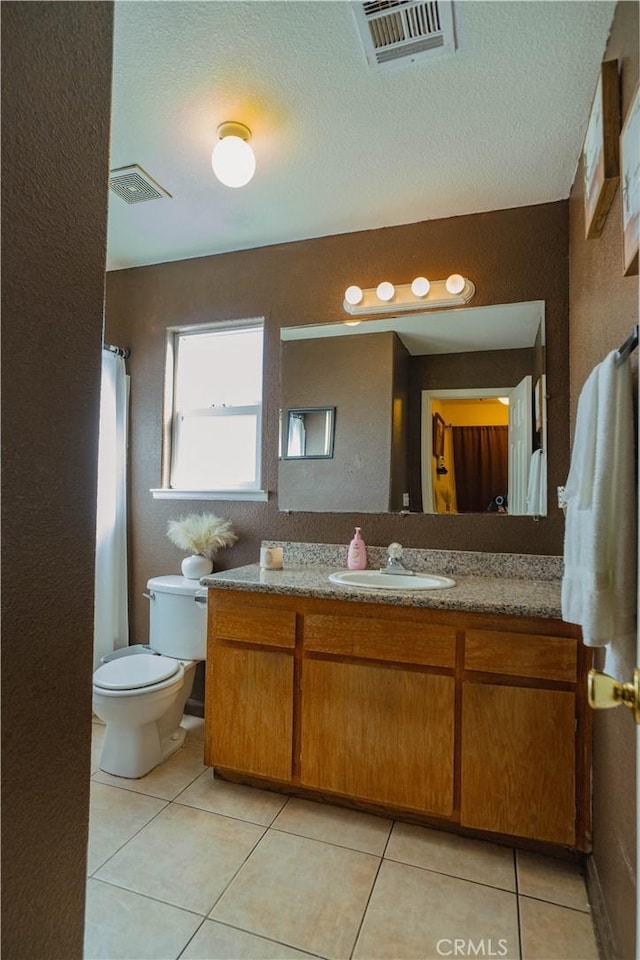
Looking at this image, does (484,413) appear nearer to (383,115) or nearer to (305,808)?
(383,115)

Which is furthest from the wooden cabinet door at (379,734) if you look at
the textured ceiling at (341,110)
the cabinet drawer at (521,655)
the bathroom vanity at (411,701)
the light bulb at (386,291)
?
the textured ceiling at (341,110)

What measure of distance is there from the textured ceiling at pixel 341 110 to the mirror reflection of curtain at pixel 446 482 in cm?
108

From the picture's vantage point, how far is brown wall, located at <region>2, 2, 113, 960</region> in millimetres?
608

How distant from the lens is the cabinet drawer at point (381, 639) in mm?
1646

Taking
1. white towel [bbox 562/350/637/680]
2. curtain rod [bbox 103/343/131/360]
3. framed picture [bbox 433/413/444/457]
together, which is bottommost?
white towel [bbox 562/350/637/680]

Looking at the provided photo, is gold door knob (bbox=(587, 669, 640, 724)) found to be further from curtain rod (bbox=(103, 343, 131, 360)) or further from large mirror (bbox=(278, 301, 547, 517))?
curtain rod (bbox=(103, 343, 131, 360))

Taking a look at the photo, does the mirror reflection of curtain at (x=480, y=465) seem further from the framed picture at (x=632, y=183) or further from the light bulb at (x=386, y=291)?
the framed picture at (x=632, y=183)

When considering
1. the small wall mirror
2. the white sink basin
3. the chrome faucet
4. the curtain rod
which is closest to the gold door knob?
the white sink basin

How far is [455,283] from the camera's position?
215cm

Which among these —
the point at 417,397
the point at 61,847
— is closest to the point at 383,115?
the point at 417,397

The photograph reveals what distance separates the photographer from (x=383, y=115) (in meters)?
1.65

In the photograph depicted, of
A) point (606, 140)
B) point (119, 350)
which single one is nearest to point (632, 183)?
point (606, 140)

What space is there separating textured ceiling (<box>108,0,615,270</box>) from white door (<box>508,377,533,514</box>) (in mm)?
848

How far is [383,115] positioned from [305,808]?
2558 millimetres
